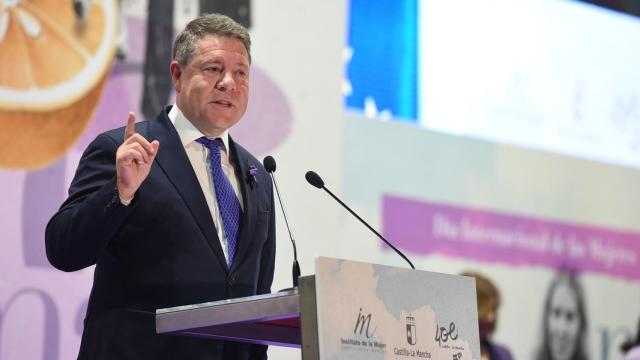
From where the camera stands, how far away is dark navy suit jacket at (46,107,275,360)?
2.36 m

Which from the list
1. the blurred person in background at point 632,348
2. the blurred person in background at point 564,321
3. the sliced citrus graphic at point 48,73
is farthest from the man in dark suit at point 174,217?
the blurred person in background at point 632,348

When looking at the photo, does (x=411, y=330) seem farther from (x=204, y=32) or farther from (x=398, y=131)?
(x=398, y=131)

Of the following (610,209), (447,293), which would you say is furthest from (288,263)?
(610,209)

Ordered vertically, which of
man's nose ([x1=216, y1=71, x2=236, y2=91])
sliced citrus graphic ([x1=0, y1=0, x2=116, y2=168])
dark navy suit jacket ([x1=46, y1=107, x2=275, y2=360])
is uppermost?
sliced citrus graphic ([x1=0, y1=0, x2=116, y2=168])

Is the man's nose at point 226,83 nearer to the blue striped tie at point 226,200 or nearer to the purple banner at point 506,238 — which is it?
the blue striped tie at point 226,200

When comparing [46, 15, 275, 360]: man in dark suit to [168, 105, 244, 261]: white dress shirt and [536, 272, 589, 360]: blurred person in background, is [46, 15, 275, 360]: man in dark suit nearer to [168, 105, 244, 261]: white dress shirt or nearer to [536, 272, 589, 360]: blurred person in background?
[168, 105, 244, 261]: white dress shirt

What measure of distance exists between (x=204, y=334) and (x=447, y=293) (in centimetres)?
58

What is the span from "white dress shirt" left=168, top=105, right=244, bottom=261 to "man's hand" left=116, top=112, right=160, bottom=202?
1.16 ft

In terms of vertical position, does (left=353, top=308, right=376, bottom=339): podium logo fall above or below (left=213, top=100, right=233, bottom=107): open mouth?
below

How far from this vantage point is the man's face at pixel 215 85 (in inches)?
105

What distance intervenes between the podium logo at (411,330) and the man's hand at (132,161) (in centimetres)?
69

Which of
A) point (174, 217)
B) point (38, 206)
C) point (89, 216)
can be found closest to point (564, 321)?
point (38, 206)

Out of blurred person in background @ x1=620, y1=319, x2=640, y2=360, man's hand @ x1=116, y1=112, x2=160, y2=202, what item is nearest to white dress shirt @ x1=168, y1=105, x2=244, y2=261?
man's hand @ x1=116, y1=112, x2=160, y2=202

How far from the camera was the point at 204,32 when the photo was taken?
273 cm
